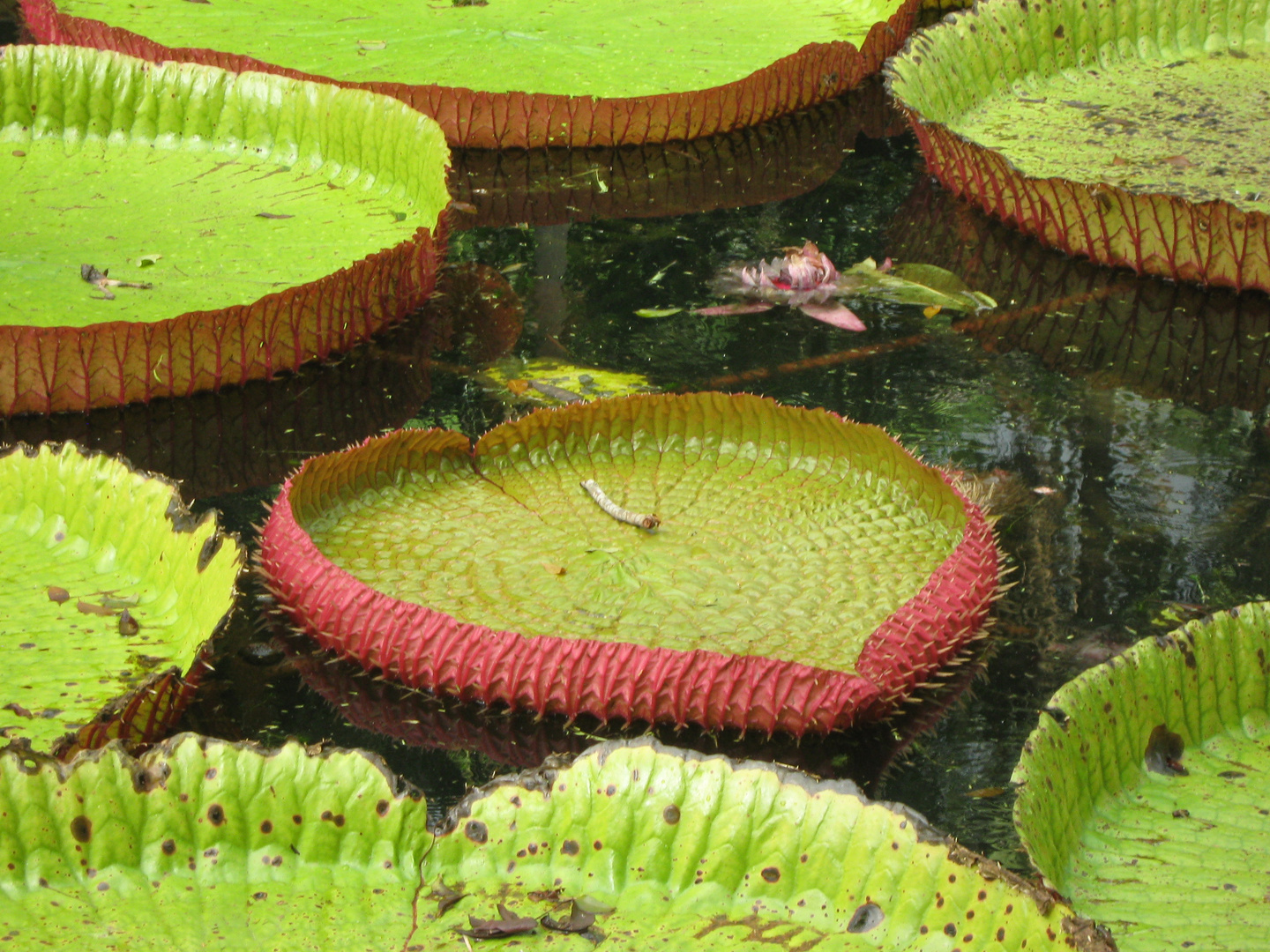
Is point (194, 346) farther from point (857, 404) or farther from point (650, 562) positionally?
point (857, 404)

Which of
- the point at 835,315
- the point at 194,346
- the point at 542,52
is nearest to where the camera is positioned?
the point at 194,346

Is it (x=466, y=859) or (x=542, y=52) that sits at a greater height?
(x=542, y=52)

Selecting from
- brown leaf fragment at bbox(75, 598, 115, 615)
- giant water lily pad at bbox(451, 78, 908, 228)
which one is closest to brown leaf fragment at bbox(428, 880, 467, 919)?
brown leaf fragment at bbox(75, 598, 115, 615)

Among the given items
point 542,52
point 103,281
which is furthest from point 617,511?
point 542,52

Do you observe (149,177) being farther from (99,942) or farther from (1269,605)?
(1269,605)

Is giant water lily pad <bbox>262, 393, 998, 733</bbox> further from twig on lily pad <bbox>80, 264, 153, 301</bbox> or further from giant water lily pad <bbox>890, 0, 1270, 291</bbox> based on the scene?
giant water lily pad <bbox>890, 0, 1270, 291</bbox>

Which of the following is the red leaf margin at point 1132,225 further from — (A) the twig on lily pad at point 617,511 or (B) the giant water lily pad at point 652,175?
(A) the twig on lily pad at point 617,511
